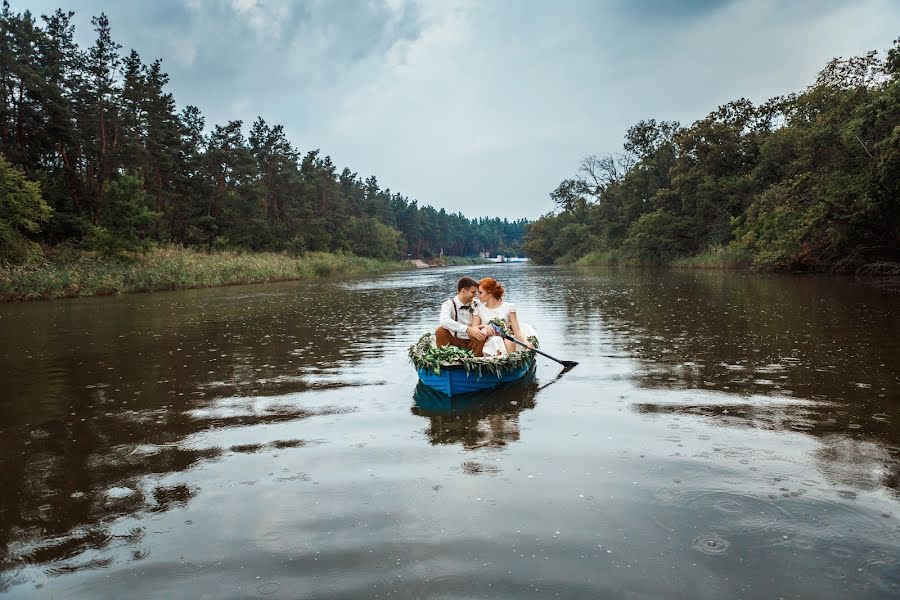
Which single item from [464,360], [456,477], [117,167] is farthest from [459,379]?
[117,167]

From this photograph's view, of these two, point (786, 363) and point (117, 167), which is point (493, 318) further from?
point (117, 167)

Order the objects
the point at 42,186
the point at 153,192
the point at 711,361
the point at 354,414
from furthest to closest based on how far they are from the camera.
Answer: the point at 153,192 → the point at 42,186 → the point at 711,361 → the point at 354,414

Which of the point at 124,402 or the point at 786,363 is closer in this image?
the point at 124,402

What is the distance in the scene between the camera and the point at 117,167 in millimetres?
42875

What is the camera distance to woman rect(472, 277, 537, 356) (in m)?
9.48

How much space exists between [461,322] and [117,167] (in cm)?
4207

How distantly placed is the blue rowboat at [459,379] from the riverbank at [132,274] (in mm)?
26257

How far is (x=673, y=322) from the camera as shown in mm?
15773

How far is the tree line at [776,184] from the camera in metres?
26.4

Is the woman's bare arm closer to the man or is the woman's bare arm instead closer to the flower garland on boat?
the man

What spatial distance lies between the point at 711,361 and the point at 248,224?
53.7m

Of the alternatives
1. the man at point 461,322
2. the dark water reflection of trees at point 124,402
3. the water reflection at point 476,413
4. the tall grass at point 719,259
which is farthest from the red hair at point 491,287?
the tall grass at point 719,259

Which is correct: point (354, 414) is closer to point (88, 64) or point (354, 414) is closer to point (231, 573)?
point (231, 573)

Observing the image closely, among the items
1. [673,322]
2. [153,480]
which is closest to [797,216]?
[673,322]
